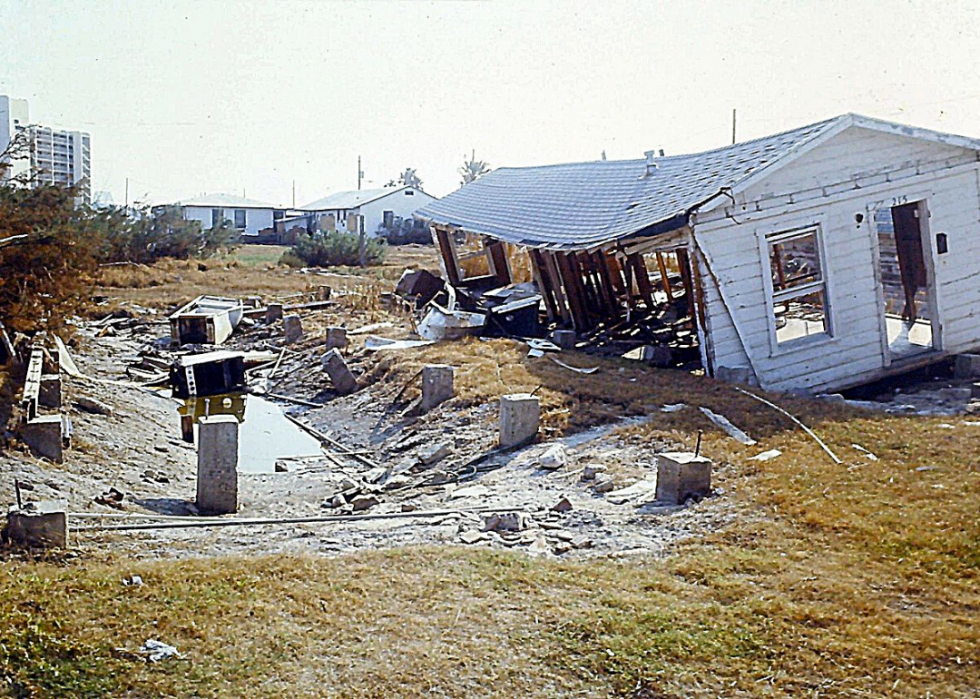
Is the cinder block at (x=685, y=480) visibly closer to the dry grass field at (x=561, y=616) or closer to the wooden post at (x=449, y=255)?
the dry grass field at (x=561, y=616)

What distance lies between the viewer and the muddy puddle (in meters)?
14.4

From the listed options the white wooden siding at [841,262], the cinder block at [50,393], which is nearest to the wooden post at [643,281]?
the white wooden siding at [841,262]

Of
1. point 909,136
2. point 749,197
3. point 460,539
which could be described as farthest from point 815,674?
point 909,136

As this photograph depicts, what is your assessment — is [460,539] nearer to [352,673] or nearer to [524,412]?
[352,673]

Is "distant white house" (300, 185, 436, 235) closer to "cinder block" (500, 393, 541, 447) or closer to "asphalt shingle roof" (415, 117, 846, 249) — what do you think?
"asphalt shingle roof" (415, 117, 846, 249)

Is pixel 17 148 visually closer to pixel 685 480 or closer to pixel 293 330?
pixel 293 330

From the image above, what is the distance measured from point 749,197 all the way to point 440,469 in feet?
19.5

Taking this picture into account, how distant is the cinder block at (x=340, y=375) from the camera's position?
17750 mm

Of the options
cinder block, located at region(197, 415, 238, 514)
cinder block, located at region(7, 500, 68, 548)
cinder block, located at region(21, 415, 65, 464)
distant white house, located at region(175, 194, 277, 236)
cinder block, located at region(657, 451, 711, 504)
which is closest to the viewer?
cinder block, located at region(7, 500, 68, 548)

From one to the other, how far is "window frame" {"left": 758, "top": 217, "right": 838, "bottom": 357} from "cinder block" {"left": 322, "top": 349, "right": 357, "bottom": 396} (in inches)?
270

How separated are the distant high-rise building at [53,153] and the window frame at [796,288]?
9.82 m

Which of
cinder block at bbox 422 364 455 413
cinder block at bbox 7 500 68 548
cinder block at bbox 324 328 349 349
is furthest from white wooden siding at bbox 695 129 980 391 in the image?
cinder block at bbox 7 500 68 548

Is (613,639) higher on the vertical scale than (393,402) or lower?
lower

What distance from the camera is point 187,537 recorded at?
8.27 metres
